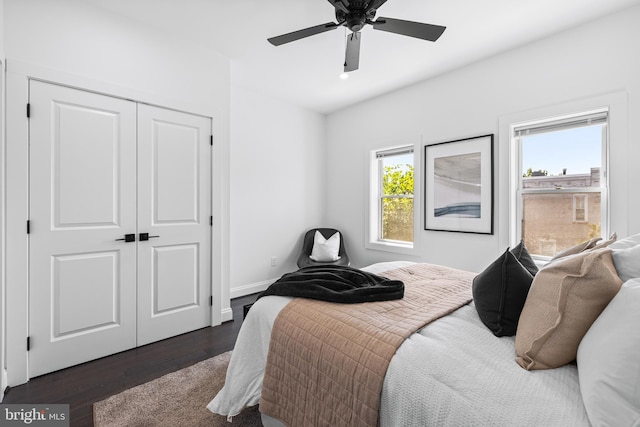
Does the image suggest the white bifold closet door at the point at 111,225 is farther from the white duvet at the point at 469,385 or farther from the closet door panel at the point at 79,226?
the white duvet at the point at 469,385

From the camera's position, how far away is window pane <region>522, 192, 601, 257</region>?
2.53 meters

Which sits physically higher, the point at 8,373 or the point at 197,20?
the point at 197,20

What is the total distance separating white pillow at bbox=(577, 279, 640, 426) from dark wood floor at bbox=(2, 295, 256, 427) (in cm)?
225

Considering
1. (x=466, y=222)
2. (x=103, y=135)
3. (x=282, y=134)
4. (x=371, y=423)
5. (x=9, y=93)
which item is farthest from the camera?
(x=282, y=134)

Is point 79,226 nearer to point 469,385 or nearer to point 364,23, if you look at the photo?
point 364,23

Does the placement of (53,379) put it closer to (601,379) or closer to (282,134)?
(601,379)

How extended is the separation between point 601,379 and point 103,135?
10.00 feet

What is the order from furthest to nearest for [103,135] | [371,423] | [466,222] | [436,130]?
[436,130] < [466,222] < [103,135] < [371,423]

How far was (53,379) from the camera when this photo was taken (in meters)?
2.05

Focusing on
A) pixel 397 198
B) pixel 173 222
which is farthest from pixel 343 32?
pixel 173 222

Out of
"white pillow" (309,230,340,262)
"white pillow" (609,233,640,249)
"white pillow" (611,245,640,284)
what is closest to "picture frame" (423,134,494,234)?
"white pillow" (309,230,340,262)

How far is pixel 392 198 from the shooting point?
13.4ft

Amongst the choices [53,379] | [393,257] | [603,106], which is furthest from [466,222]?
[53,379]

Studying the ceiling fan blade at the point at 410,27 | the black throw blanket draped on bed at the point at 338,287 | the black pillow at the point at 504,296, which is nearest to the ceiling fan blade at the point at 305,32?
the ceiling fan blade at the point at 410,27
